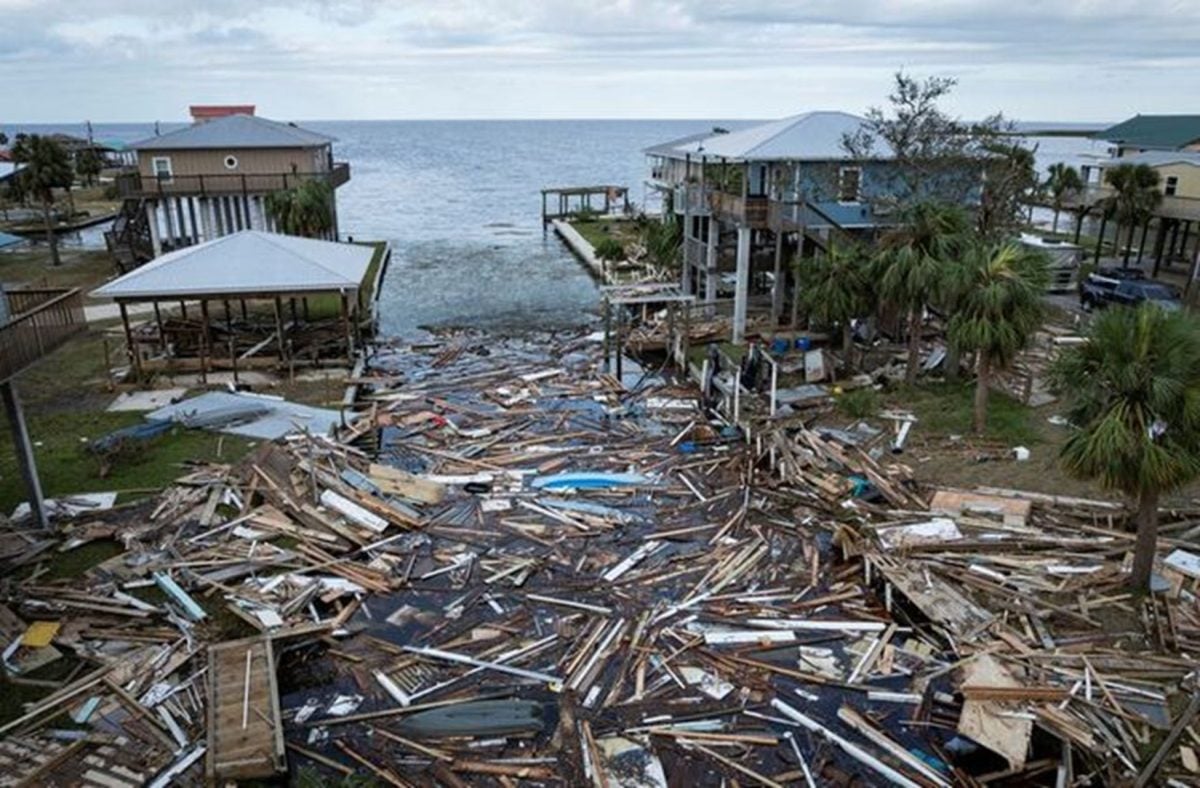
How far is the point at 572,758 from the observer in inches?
472

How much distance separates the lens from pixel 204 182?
4347cm

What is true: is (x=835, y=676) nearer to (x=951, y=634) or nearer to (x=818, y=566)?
(x=951, y=634)

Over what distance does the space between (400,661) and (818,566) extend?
8.33 metres

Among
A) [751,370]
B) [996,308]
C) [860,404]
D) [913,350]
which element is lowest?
[860,404]

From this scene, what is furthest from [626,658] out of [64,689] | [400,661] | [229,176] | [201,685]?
[229,176]

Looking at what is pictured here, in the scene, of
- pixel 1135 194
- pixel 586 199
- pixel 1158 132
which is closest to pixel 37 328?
pixel 1135 194

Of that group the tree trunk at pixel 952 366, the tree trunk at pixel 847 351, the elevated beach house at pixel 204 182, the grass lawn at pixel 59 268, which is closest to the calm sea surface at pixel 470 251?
the elevated beach house at pixel 204 182

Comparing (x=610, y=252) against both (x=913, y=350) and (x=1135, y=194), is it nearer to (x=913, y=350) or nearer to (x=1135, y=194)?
(x=1135, y=194)

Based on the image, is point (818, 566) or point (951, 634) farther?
point (818, 566)

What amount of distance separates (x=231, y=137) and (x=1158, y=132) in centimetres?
5490

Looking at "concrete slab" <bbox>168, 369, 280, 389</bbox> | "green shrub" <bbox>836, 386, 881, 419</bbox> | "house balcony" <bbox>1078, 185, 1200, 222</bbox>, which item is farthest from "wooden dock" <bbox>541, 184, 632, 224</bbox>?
"green shrub" <bbox>836, 386, 881, 419</bbox>

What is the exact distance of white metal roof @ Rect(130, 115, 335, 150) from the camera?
147ft

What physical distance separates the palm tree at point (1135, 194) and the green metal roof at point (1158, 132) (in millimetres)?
13484

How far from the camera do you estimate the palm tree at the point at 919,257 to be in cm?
2341
